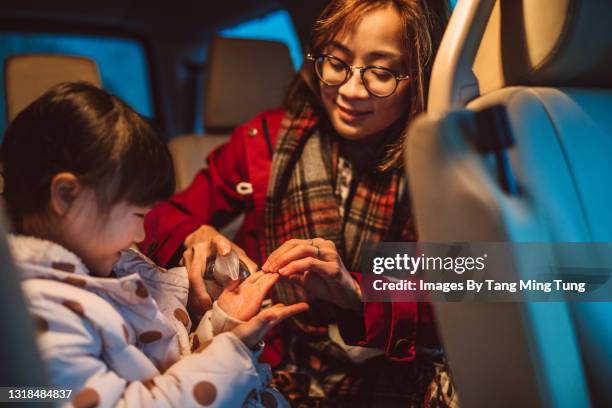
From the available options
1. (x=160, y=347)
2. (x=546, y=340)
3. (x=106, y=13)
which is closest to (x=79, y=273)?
(x=160, y=347)

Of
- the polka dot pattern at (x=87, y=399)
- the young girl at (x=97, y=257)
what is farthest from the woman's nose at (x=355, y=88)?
the polka dot pattern at (x=87, y=399)

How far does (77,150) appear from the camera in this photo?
682 mm

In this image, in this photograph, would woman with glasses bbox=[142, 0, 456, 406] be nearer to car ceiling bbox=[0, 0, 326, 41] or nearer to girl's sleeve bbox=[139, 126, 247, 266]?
girl's sleeve bbox=[139, 126, 247, 266]

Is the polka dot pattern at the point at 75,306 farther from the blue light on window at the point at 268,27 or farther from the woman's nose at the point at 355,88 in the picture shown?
the blue light on window at the point at 268,27

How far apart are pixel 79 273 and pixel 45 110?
0.21 metres

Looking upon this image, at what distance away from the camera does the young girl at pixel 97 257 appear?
66 cm

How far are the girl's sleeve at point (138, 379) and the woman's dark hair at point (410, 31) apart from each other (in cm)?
43

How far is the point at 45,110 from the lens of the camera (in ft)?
2.31

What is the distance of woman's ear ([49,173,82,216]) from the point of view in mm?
676

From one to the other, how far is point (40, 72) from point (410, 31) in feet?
2.18

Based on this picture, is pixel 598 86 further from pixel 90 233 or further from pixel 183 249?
pixel 90 233

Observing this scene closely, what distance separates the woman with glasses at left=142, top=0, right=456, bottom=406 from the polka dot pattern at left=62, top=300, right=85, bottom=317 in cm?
19

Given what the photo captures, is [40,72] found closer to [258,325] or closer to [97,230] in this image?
[97,230]

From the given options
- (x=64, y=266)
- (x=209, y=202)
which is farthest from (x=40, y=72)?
(x=64, y=266)
